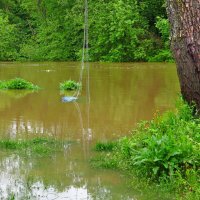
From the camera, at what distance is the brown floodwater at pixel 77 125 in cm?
533

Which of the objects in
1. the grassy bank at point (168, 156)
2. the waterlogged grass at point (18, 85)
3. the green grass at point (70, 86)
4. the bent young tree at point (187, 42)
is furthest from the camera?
the waterlogged grass at point (18, 85)

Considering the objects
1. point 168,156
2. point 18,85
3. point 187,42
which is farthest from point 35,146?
point 18,85

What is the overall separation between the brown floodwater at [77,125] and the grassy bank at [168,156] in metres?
0.24

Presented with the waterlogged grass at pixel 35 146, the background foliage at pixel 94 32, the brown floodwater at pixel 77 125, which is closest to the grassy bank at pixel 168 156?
the brown floodwater at pixel 77 125

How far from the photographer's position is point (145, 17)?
32031 millimetres

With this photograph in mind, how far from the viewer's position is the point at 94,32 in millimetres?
31906

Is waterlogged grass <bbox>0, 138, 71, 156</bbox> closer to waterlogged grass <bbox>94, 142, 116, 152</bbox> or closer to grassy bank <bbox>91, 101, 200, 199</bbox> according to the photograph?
waterlogged grass <bbox>94, 142, 116, 152</bbox>

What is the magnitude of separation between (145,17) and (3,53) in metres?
11.2

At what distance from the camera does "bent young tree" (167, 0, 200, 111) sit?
646cm

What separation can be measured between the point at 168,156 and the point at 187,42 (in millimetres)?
1972

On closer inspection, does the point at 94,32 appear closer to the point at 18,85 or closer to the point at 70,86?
the point at 18,85

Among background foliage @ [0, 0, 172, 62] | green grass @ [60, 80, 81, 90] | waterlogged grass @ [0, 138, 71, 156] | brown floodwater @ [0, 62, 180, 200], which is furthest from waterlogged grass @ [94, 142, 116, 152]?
background foliage @ [0, 0, 172, 62]

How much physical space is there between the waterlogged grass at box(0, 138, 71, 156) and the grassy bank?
0.91 metres

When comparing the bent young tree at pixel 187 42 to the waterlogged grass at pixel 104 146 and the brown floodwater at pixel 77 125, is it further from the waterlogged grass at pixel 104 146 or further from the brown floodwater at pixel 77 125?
the brown floodwater at pixel 77 125
